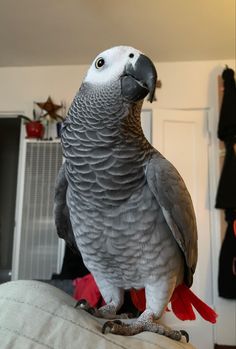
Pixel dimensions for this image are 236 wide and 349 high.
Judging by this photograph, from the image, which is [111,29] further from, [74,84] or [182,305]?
[182,305]

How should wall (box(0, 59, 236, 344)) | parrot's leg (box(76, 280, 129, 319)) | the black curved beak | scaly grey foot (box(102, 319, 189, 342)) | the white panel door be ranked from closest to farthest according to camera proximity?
1. scaly grey foot (box(102, 319, 189, 342))
2. the black curved beak
3. parrot's leg (box(76, 280, 129, 319))
4. the white panel door
5. wall (box(0, 59, 236, 344))

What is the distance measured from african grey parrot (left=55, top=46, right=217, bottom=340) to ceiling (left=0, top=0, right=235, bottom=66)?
4.58 ft

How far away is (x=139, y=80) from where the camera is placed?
69 centimetres

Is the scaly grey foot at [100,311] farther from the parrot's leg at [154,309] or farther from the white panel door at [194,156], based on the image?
the white panel door at [194,156]

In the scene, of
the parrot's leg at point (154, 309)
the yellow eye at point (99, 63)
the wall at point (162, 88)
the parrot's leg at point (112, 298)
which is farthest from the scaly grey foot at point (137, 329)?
the wall at point (162, 88)

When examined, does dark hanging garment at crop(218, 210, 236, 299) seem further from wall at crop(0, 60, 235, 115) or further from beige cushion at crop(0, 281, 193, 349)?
beige cushion at crop(0, 281, 193, 349)

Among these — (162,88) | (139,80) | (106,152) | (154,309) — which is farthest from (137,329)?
(162,88)

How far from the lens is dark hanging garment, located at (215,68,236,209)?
2235 millimetres

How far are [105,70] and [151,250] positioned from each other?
40 centimetres

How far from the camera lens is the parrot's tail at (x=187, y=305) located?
856 millimetres

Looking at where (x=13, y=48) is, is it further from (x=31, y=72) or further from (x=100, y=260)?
(x=100, y=260)

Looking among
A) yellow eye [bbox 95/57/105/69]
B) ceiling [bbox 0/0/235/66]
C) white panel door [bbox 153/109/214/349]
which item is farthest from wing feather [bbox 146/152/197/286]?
white panel door [bbox 153/109/214/349]

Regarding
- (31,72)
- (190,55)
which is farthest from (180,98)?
(31,72)

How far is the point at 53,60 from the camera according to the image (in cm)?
257
